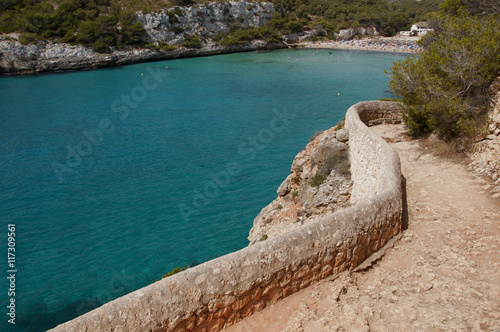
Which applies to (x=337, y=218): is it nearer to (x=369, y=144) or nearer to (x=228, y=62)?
(x=369, y=144)

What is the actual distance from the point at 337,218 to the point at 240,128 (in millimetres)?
27254

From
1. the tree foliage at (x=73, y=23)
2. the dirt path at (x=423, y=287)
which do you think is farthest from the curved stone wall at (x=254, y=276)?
the tree foliage at (x=73, y=23)

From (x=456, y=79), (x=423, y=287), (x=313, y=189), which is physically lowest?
(x=313, y=189)

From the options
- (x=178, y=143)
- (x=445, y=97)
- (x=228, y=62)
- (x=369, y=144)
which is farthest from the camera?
(x=228, y=62)

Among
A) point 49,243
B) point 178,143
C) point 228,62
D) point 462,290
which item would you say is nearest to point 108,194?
point 49,243

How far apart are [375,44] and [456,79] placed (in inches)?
3532

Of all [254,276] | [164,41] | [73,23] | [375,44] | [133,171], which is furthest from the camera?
[375,44]

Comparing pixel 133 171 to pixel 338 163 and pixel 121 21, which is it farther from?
pixel 121 21

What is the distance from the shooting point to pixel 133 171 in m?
24.6

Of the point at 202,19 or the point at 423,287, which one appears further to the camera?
the point at 202,19

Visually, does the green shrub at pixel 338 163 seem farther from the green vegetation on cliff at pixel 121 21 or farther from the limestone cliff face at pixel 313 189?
the green vegetation on cliff at pixel 121 21

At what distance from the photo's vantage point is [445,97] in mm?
12203

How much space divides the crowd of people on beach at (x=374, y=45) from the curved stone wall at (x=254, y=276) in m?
87.3

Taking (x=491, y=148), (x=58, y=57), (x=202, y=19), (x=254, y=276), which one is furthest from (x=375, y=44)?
(x=254, y=276)
